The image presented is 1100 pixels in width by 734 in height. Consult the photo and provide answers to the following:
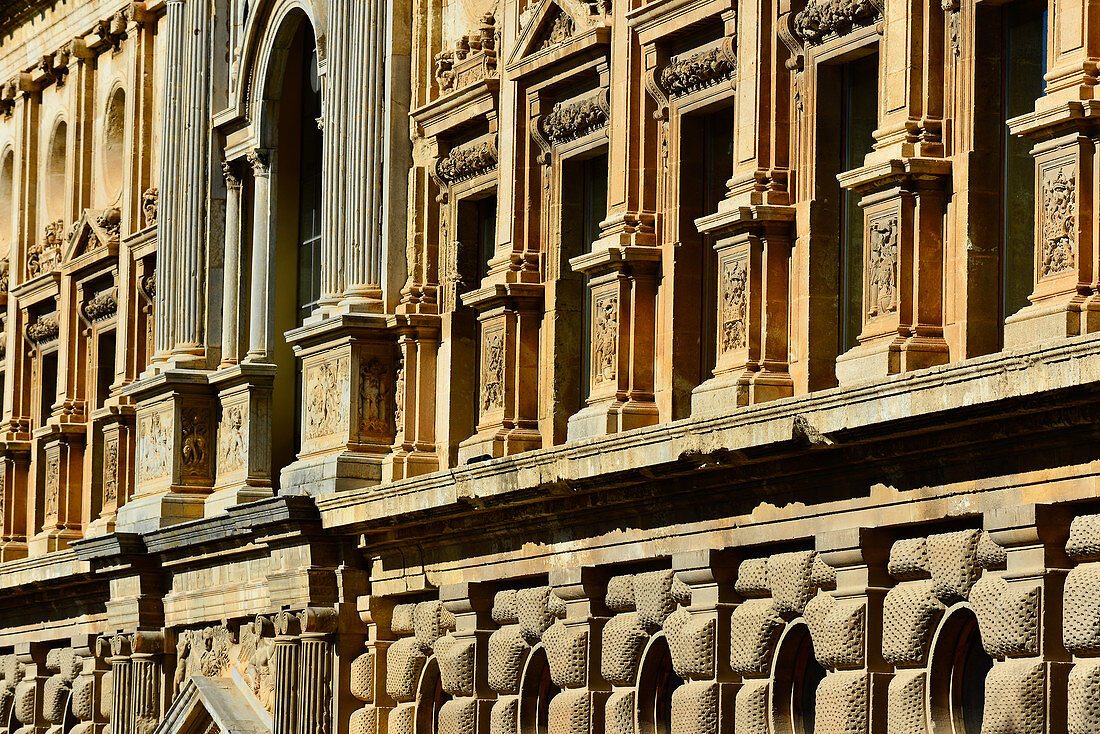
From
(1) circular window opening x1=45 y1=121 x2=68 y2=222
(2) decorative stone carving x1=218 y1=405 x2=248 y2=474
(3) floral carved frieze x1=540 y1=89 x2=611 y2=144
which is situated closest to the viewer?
(3) floral carved frieze x1=540 y1=89 x2=611 y2=144

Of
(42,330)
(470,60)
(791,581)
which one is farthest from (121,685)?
(791,581)

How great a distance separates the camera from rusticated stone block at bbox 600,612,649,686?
67.5ft

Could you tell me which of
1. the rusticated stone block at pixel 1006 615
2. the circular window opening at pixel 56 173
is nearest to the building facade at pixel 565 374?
the rusticated stone block at pixel 1006 615

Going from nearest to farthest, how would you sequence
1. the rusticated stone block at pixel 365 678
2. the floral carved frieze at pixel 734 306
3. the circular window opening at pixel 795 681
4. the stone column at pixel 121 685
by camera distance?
1. the circular window opening at pixel 795 681
2. the floral carved frieze at pixel 734 306
3. the rusticated stone block at pixel 365 678
4. the stone column at pixel 121 685

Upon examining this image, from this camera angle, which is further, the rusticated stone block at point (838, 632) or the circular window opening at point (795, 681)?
the circular window opening at point (795, 681)

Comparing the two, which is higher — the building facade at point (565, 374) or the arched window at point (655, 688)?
the building facade at point (565, 374)

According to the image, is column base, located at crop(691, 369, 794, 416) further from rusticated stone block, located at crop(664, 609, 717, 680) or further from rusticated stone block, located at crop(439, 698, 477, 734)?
rusticated stone block, located at crop(439, 698, 477, 734)

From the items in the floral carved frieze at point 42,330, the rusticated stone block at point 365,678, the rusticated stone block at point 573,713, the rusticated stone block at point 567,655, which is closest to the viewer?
the rusticated stone block at point 573,713

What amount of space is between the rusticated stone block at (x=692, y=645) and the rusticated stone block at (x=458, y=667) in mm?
3427

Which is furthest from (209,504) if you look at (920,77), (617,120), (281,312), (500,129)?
(920,77)

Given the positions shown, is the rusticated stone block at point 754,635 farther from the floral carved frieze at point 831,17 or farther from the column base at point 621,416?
the floral carved frieze at point 831,17

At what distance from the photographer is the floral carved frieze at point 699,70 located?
20656mm

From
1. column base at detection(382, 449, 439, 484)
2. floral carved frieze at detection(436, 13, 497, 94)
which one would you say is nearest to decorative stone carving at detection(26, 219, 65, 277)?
floral carved frieze at detection(436, 13, 497, 94)

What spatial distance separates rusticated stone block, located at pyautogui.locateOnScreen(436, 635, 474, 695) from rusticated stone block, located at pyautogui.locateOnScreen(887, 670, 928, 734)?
20.2 ft
